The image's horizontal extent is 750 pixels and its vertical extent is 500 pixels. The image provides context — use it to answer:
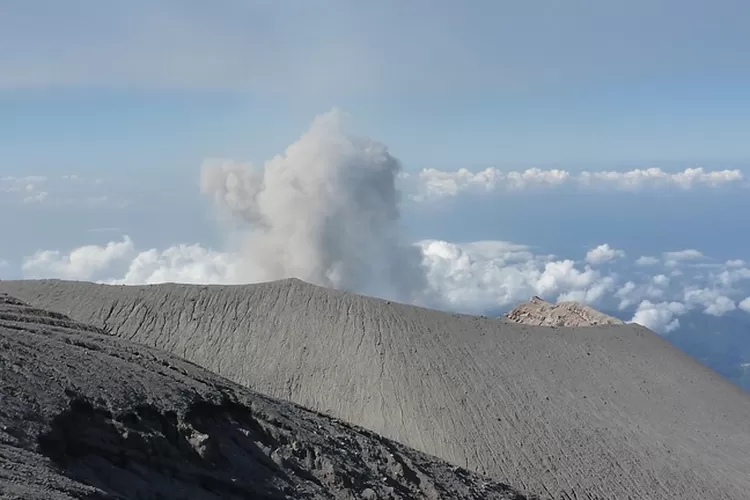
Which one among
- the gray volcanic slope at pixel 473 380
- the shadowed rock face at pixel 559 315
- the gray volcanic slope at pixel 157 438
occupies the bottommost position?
the gray volcanic slope at pixel 157 438

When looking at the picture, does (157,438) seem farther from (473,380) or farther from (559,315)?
(559,315)

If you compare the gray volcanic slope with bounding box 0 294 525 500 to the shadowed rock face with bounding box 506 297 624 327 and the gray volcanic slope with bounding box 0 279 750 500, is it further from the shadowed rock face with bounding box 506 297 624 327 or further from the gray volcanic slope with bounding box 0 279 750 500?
the shadowed rock face with bounding box 506 297 624 327

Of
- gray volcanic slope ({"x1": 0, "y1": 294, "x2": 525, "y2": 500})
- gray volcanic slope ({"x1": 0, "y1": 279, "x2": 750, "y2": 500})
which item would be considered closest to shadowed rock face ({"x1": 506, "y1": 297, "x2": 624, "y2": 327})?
gray volcanic slope ({"x1": 0, "y1": 279, "x2": 750, "y2": 500})

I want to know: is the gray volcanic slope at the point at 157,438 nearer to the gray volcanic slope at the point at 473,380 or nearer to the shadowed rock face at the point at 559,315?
the gray volcanic slope at the point at 473,380

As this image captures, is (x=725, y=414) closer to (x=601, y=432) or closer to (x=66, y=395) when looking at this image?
(x=601, y=432)

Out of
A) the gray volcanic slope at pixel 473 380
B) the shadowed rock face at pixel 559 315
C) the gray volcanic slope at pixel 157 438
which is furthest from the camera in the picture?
the shadowed rock face at pixel 559 315

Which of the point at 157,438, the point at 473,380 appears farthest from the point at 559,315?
the point at 157,438

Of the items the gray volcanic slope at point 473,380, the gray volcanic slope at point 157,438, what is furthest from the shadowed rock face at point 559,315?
the gray volcanic slope at point 157,438
